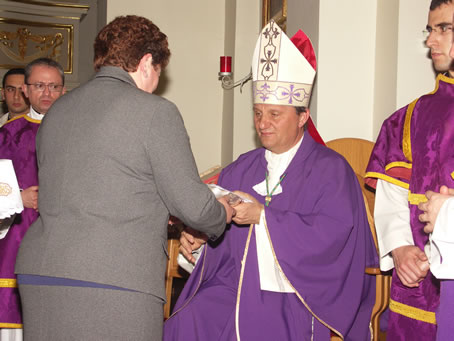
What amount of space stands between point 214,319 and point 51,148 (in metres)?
1.38

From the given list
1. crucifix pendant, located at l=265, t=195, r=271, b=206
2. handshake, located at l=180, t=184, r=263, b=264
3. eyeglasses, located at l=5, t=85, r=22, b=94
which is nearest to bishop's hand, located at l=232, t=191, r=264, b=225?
handshake, located at l=180, t=184, r=263, b=264

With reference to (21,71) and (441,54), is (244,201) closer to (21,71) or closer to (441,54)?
(441,54)

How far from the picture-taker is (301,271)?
122 inches

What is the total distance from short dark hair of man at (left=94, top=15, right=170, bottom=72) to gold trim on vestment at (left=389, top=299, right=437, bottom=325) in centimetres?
172

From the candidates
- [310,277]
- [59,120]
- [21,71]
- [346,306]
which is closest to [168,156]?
[59,120]

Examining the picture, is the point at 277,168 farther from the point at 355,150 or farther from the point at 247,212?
the point at 355,150

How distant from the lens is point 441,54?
2963 mm

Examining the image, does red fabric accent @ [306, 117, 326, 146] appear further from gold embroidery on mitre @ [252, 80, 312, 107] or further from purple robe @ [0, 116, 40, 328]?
purple robe @ [0, 116, 40, 328]

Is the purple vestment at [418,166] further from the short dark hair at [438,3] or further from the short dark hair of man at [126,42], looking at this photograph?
the short dark hair of man at [126,42]

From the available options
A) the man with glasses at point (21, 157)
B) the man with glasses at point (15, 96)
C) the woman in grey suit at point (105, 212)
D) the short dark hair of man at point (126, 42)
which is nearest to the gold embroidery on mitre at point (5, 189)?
the woman in grey suit at point (105, 212)

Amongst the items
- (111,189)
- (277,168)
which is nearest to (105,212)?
(111,189)

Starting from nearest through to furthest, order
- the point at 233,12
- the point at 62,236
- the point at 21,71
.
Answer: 1. the point at 62,236
2. the point at 21,71
3. the point at 233,12

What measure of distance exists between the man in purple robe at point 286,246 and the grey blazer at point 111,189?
844mm

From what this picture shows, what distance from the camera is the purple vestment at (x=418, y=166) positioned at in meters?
2.86
